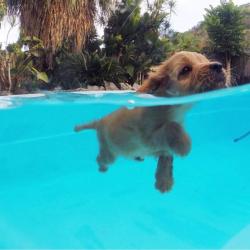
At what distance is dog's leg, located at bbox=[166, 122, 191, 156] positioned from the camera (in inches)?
156

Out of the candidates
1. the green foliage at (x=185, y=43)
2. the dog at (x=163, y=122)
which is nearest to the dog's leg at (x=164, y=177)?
the dog at (x=163, y=122)

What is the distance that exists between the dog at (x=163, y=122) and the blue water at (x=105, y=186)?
18 centimetres

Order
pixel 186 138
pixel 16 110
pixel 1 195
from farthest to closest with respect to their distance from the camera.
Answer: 1. pixel 16 110
2. pixel 1 195
3. pixel 186 138

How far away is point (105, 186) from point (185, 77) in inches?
178

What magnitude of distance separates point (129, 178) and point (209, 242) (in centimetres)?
359

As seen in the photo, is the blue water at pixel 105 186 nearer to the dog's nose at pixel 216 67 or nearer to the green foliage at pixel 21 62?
the dog's nose at pixel 216 67

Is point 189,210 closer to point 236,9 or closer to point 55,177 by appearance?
point 55,177

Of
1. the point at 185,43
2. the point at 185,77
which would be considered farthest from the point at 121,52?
the point at 185,77

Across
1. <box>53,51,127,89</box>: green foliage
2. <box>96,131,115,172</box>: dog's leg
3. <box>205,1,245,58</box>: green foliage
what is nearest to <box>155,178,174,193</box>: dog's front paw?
<box>96,131,115,172</box>: dog's leg

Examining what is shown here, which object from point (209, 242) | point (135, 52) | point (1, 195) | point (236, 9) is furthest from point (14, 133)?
point (236, 9)

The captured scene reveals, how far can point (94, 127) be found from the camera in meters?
5.23

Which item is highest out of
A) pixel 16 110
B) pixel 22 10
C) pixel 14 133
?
pixel 22 10

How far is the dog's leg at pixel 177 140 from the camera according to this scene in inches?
156

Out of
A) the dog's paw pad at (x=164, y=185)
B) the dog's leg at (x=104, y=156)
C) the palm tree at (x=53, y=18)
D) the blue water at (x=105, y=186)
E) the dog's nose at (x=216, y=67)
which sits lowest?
the blue water at (x=105, y=186)
